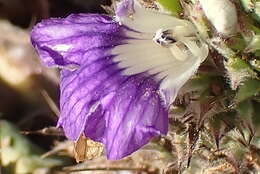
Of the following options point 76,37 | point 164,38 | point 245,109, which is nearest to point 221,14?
point 164,38

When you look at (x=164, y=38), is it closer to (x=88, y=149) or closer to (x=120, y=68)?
(x=120, y=68)

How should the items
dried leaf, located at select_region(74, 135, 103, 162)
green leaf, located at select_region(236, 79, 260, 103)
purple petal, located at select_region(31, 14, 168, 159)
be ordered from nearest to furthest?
purple petal, located at select_region(31, 14, 168, 159), green leaf, located at select_region(236, 79, 260, 103), dried leaf, located at select_region(74, 135, 103, 162)

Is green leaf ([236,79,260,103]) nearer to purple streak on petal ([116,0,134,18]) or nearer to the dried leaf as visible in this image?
purple streak on petal ([116,0,134,18])

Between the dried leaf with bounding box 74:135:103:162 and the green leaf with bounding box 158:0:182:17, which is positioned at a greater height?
the green leaf with bounding box 158:0:182:17

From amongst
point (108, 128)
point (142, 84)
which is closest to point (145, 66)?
point (142, 84)

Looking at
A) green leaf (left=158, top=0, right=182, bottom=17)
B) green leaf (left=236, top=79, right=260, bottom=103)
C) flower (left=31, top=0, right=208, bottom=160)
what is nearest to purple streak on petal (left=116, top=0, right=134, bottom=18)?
flower (left=31, top=0, right=208, bottom=160)

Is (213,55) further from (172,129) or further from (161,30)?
(172,129)
